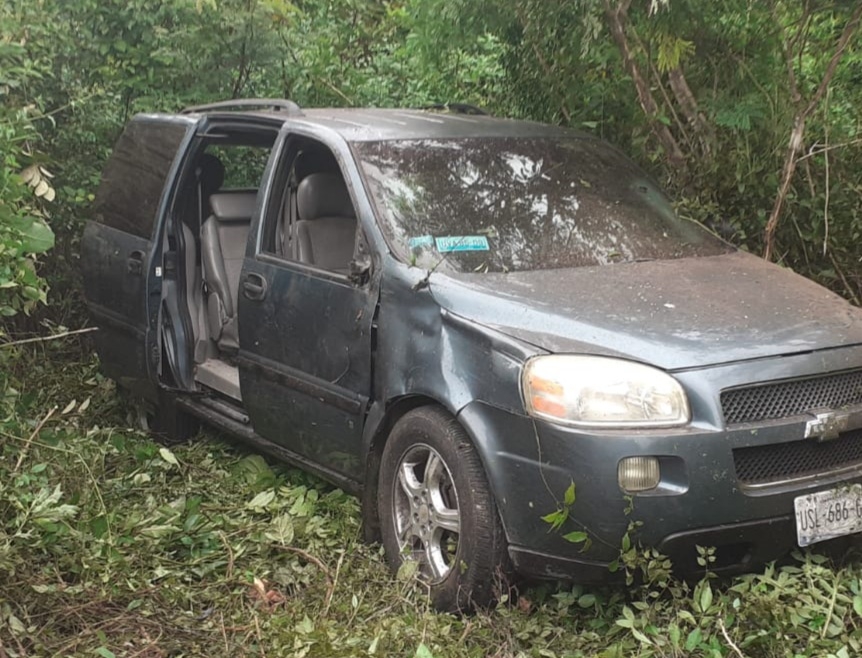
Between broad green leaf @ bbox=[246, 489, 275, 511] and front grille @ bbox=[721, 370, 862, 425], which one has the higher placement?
front grille @ bbox=[721, 370, 862, 425]

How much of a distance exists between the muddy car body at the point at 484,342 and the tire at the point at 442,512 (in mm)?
10

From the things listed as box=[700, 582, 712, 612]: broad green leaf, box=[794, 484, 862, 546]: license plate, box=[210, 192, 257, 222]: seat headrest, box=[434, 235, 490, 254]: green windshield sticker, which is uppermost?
box=[434, 235, 490, 254]: green windshield sticker

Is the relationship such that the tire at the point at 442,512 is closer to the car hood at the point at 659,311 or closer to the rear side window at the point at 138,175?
the car hood at the point at 659,311

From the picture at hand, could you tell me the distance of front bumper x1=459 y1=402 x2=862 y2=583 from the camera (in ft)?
10.3

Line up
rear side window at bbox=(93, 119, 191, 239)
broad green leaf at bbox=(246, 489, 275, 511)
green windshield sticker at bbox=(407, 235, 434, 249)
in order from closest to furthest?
green windshield sticker at bbox=(407, 235, 434, 249) < broad green leaf at bbox=(246, 489, 275, 511) < rear side window at bbox=(93, 119, 191, 239)

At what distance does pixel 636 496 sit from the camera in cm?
314

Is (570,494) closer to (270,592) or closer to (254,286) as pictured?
(270,592)

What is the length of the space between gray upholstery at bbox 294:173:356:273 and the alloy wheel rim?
1244 millimetres

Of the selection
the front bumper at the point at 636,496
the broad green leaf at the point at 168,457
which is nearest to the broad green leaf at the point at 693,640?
the front bumper at the point at 636,496

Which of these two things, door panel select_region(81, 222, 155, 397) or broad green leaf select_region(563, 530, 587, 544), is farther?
door panel select_region(81, 222, 155, 397)

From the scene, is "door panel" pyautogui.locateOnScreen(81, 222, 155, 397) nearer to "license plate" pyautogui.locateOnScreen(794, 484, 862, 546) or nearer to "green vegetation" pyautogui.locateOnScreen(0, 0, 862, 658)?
"green vegetation" pyautogui.locateOnScreen(0, 0, 862, 658)

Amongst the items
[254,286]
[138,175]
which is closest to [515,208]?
[254,286]

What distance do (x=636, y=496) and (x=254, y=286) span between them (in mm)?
2172

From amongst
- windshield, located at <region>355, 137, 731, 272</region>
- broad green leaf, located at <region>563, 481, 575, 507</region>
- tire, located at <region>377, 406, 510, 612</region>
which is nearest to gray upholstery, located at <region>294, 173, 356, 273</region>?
windshield, located at <region>355, 137, 731, 272</region>
